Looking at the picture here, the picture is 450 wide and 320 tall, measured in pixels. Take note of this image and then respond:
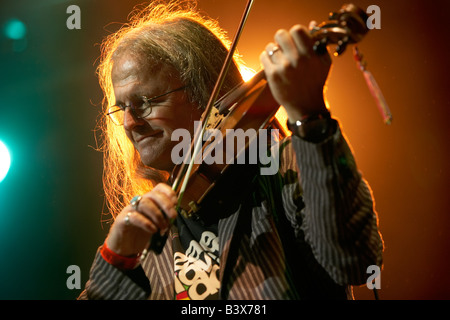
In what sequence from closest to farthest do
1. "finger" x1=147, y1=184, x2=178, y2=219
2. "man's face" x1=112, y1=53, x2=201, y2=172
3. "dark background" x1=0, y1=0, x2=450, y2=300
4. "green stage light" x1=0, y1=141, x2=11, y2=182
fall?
"finger" x1=147, y1=184, x2=178, y2=219 → "man's face" x1=112, y1=53, x2=201, y2=172 → "dark background" x1=0, y1=0, x2=450, y2=300 → "green stage light" x1=0, y1=141, x2=11, y2=182

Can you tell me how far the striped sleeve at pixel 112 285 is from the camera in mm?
1175

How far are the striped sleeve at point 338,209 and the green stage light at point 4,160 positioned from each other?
2.62 metres

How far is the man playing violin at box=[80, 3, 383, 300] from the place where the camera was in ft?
2.86

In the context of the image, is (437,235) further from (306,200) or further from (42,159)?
(42,159)

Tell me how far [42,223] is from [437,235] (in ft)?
8.76

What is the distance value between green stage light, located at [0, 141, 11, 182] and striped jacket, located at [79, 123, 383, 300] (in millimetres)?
1908

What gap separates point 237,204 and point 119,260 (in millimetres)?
397

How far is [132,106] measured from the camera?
59.4 inches

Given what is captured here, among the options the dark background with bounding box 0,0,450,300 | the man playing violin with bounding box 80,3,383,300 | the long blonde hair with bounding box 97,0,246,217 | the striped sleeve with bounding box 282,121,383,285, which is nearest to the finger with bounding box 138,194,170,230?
the man playing violin with bounding box 80,3,383,300

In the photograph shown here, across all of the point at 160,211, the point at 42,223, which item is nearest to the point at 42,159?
the point at 42,223

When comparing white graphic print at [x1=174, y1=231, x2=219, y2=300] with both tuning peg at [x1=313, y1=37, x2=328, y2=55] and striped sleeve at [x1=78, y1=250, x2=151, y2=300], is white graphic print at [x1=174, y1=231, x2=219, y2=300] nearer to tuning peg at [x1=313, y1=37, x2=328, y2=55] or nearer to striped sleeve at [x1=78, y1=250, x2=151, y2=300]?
striped sleeve at [x1=78, y1=250, x2=151, y2=300]

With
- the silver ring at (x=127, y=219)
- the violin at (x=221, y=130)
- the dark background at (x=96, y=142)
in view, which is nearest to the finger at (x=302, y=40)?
the violin at (x=221, y=130)

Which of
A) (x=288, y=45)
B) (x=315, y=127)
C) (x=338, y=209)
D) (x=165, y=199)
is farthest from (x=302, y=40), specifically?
(x=165, y=199)

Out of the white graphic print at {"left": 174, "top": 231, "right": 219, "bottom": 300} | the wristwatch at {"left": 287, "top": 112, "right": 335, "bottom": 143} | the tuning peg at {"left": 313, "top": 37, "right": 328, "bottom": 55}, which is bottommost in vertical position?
the white graphic print at {"left": 174, "top": 231, "right": 219, "bottom": 300}
